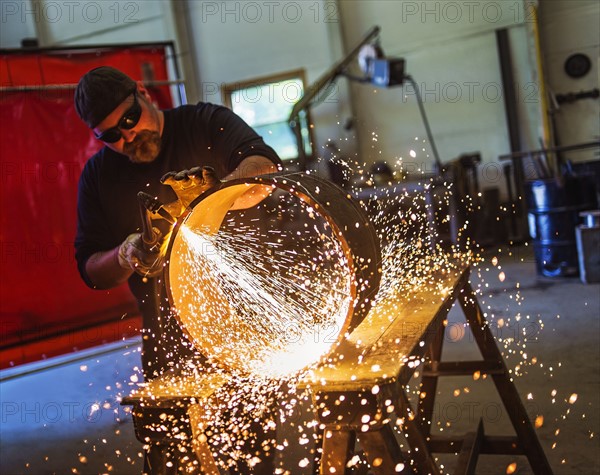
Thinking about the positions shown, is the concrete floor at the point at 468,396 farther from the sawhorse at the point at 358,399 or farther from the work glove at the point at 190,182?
the work glove at the point at 190,182

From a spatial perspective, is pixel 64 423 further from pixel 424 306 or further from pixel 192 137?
pixel 424 306

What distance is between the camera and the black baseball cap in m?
2.23

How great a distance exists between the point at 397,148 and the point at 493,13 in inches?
82.2

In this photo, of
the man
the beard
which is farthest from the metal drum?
the beard

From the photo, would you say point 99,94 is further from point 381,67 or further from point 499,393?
point 381,67

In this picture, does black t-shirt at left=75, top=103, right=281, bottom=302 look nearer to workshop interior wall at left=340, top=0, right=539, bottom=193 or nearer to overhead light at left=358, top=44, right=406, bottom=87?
overhead light at left=358, top=44, right=406, bottom=87

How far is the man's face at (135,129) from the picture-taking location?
230 cm

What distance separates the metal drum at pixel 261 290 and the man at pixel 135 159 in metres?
0.28

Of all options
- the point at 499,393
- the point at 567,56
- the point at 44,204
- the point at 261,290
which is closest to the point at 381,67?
the point at 567,56

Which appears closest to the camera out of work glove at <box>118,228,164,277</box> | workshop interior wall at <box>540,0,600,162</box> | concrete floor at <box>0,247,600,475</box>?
work glove at <box>118,228,164,277</box>

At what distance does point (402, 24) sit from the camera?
890cm

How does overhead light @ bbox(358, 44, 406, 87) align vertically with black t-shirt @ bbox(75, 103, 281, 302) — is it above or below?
above

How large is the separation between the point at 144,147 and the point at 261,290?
712mm

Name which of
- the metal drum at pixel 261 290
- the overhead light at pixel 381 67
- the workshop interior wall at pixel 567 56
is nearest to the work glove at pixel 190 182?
the metal drum at pixel 261 290
